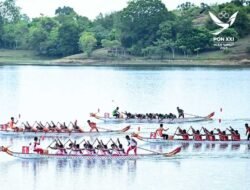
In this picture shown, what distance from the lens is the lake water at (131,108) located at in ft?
131

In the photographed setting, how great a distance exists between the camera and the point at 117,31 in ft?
480

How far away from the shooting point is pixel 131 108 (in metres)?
74.1

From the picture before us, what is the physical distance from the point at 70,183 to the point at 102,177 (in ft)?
6.13

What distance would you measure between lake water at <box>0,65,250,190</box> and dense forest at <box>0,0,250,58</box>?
398 cm

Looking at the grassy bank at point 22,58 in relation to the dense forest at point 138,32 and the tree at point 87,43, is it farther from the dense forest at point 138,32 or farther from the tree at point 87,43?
the tree at point 87,43

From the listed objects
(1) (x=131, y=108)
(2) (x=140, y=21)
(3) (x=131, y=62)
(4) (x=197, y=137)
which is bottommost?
(1) (x=131, y=108)

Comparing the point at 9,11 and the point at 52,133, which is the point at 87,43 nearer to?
the point at 9,11

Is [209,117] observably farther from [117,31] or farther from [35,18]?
[35,18]

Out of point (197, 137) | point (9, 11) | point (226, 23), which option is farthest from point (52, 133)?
point (9, 11)

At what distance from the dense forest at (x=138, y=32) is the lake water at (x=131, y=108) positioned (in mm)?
3984

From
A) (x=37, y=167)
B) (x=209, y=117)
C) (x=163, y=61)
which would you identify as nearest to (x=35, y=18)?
(x=163, y=61)

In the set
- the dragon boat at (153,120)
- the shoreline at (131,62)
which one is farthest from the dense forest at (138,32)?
the dragon boat at (153,120)

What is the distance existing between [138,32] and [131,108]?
69203 millimetres

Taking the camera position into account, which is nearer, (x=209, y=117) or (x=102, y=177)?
(x=102, y=177)
